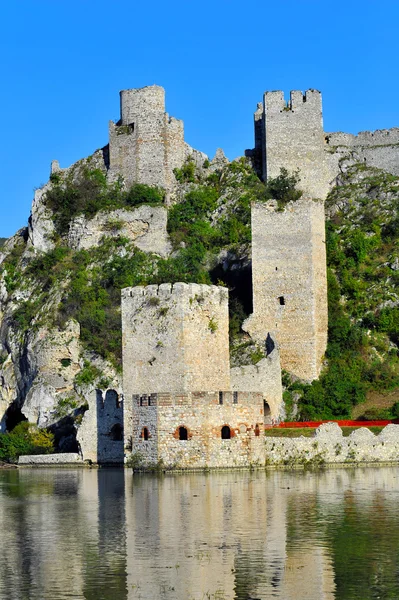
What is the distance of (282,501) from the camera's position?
86.2ft

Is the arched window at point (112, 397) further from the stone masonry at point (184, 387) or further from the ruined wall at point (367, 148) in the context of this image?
the ruined wall at point (367, 148)

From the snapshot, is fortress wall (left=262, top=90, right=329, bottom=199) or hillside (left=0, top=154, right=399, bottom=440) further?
fortress wall (left=262, top=90, right=329, bottom=199)

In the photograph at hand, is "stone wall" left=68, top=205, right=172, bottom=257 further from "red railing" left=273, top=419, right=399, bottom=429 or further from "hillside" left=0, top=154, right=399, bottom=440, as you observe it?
"red railing" left=273, top=419, right=399, bottom=429

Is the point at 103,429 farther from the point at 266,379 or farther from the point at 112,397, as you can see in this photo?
the point at 266,379

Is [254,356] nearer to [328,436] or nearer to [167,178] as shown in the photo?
[328,436]

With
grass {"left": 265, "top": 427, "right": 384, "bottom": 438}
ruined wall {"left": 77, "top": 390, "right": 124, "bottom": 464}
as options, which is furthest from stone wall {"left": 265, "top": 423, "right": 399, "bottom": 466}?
ruined wall {"left": 77, "top": 390, "right": 124, "bottom": 464}

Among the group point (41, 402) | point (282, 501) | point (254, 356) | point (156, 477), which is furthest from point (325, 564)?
point (41, 402)

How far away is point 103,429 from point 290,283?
1049 cm

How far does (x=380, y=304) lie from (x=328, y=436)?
15.0 meters

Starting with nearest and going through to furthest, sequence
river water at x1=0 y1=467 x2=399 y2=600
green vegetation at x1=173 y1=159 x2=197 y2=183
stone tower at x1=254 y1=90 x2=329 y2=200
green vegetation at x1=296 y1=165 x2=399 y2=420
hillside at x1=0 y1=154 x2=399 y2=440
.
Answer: river water at x1=0 y1=467 x2=399 y2=600 → green vegetation at x1=296 y1=165 x2=399 y2=420 → hillside at x1=0 y1=154 x2=399 y2=440 → stone tower at x1=254 y1=90 x2=329 y2=200 → green vegetation at x1=173 y1=159 x2=197 y2=183

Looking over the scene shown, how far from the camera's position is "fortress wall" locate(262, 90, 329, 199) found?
57.8 metres

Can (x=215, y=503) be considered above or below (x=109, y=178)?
below

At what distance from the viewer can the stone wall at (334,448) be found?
35906 millimetres

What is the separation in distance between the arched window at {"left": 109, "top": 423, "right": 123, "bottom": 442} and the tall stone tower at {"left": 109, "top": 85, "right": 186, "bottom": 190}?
20.8 m
